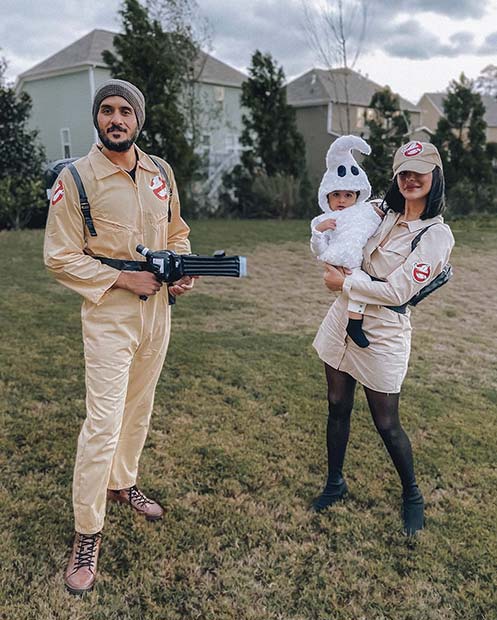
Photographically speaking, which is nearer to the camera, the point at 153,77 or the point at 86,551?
the point at 86,551

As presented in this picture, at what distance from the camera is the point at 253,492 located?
311 centimetres

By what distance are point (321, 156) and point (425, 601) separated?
2150 centimetres

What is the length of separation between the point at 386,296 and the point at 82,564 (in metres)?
1.76

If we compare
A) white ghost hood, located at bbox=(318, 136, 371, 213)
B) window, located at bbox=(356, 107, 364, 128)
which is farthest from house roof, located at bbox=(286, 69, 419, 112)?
white ghost hood, located at bbox=(318, 136, 371, 213)

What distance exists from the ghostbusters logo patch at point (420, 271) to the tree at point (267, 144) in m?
14.2

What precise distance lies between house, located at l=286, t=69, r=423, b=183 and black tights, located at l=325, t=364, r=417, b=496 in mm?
18760

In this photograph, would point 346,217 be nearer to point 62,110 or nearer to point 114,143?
point 114,143

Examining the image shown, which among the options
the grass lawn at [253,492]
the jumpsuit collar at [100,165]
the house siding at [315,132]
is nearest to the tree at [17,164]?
the grass lawn at [253,492]

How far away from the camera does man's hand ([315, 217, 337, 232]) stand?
8.32ft

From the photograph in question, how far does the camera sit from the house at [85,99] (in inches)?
718

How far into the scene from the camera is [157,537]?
8.86ft

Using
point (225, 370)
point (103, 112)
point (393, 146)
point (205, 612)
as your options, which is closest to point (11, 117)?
point (393, 146)

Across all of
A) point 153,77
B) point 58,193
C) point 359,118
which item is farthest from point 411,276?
point 359,118

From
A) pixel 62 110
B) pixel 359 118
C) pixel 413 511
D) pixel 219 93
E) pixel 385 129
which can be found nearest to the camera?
pixel 413 511
